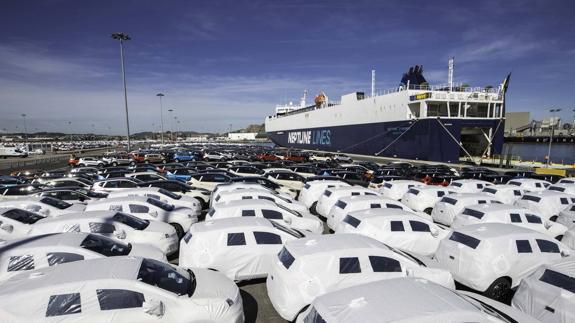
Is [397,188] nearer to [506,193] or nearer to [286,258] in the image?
[506,193]

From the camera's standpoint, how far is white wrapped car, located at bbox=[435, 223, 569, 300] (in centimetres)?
688

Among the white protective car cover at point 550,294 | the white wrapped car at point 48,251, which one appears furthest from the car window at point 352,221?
the white wrapped car at point 48,251

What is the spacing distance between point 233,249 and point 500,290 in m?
6.01

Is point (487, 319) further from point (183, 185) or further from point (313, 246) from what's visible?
point (183, 185)

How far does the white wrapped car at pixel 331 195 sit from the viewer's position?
12.6 metres

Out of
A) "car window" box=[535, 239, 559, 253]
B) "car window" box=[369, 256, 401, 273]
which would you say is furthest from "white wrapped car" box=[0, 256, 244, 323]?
"car window" box=[535, 239, 559, 253]

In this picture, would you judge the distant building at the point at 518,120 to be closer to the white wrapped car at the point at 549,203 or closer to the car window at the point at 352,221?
the white wrapped car at the point at 549,203

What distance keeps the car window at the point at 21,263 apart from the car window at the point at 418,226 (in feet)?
29.0

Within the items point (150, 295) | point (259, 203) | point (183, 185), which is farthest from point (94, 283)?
point (183, 185)

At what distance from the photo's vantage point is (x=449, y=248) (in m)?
7.51

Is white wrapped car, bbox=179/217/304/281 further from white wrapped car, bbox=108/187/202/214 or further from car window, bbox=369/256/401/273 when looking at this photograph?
white wrapped car, bbox=108/187/202/214

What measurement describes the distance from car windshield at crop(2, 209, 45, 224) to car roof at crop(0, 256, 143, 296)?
5.44 m

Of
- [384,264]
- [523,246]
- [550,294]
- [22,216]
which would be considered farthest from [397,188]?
[22,216]

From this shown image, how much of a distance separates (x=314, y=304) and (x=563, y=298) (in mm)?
4297
